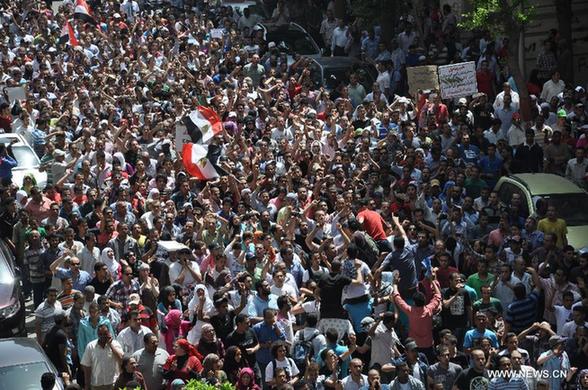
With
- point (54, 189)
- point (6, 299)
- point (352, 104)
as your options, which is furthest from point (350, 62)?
point (6, 299)

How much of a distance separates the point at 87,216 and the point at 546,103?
9430 mm

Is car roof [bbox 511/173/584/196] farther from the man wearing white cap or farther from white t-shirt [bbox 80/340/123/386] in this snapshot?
white t-shirt [bbox 80/340/123/386]

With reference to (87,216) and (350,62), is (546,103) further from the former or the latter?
(87,216)

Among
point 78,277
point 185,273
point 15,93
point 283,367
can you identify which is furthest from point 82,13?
point 283,367

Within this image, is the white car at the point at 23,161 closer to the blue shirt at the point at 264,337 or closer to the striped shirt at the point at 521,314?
the blue shirt at the point at 264,337

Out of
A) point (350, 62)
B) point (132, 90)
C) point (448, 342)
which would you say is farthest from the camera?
point (350, 62)

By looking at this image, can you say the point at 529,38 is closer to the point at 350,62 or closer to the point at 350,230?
the point at 350,62

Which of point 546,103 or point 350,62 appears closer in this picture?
point 546,103

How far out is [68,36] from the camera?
34.8 meters

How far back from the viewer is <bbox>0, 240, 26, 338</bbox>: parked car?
18.8 metres

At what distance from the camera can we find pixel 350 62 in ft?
111

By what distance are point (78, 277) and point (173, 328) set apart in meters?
2.04

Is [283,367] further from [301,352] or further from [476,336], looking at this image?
[476,336]

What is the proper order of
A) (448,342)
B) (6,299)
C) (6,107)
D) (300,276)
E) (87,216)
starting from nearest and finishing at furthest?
(448,342) → (6,299) → (300,276) → (87,216) → (6,107)
